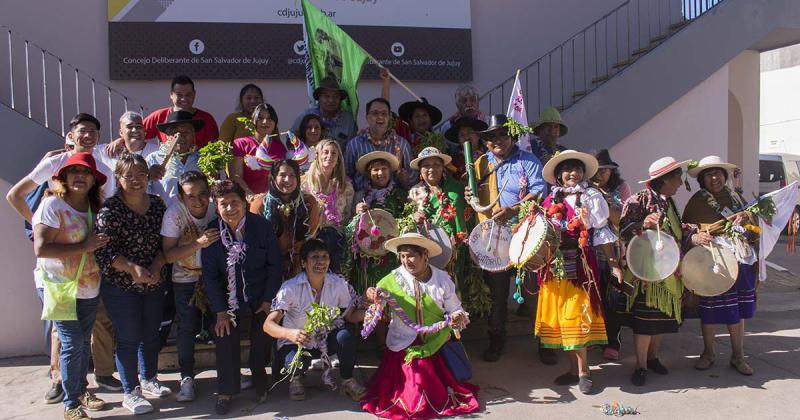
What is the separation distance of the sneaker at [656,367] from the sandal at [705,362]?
0.33 meters

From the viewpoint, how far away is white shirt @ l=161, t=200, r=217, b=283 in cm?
477

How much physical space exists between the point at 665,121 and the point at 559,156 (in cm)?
409

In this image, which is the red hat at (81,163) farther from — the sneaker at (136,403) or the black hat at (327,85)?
the black hat at (327,85)

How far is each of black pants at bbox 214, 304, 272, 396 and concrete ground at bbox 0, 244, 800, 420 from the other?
17cm

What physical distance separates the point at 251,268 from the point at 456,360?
1766mm

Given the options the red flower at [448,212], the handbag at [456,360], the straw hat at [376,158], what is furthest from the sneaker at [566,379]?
the straw hat at [376,158]

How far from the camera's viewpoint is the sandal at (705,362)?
220 inches

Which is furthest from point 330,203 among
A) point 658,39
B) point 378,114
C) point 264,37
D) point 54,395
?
point 658,39

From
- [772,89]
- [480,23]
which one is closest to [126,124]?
[480,23]

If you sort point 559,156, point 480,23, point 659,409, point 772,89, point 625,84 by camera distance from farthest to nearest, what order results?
point 772,89 → point 480,23 → point 625,84 → point 559,156 → point 659,409

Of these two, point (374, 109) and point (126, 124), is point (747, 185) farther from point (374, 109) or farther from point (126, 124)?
point (126, 124)

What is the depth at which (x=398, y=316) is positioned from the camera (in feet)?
16.0

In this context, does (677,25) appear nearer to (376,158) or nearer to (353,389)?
(376,158)

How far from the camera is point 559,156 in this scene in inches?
204
